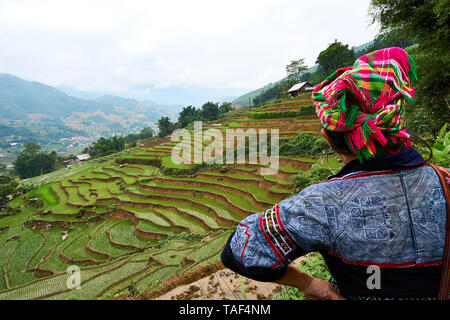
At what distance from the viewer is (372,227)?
708 millimetres

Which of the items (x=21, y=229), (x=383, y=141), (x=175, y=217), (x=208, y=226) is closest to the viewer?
(x=383, y=141)

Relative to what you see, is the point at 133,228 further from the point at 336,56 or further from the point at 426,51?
the point at 336,56

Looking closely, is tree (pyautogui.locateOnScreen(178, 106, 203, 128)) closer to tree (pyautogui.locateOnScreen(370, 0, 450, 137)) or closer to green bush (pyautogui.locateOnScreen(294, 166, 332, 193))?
green bush (pyautogui.locateOnScreen(294, 166, 332, 193))

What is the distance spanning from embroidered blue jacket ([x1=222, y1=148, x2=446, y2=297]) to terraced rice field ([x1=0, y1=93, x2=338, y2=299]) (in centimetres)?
568

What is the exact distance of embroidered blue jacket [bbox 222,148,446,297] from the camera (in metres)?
0.68

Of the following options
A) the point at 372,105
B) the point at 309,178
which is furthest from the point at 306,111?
the point at 372,105

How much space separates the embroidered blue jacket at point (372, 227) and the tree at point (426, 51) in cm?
485

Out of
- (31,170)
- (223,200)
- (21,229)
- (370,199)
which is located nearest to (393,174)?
(370,199)

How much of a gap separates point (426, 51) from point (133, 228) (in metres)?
14.5

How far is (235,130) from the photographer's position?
23188 millimetres

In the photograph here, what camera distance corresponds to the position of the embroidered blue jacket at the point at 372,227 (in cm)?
68

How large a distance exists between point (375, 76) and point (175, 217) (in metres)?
12.6

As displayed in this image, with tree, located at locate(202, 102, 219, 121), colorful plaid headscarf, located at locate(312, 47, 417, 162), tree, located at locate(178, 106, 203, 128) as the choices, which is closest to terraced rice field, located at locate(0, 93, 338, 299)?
colorful plaid headscarf, located at locate(312, 47, 417, 162)

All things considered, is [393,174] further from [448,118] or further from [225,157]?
[225,157]
